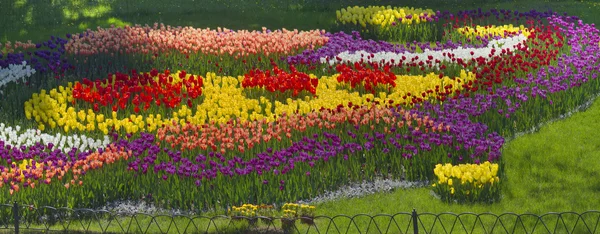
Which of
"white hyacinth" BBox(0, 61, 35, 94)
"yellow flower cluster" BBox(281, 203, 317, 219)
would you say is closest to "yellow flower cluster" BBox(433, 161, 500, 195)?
"yellow flower cluster" BBox(281, 203, 317, 219)

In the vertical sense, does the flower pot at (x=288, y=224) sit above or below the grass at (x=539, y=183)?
above

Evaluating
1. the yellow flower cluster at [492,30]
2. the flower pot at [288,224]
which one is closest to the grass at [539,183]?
the flower pot at [288,224]

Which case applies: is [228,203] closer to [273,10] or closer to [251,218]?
[251,218]

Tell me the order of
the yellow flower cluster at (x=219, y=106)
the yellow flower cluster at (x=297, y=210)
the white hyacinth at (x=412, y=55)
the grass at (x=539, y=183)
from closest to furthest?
the yellow flower cluster at (x=297, y=210) → the grass at (x=539, y=183) → the yellow flower cluster at (x=219, y=106) → the white hyacinth at (x=412, y=55)

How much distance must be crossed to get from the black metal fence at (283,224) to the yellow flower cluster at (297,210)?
85 mm

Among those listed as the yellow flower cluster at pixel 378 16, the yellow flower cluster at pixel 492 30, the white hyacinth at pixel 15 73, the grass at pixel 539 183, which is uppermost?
the yellow flower cluster at pixel 378 16

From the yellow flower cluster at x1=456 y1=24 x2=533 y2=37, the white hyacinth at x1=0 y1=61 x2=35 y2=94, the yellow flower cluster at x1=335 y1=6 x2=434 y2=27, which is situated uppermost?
the yellow flower cluster at x1=335 y1=6 x2=434 y2=27

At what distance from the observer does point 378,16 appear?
20422 millimetres

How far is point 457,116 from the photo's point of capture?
13102mm

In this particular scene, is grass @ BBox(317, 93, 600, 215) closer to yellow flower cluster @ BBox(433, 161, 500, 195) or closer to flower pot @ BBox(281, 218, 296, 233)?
yellow flower cluster @ BBox(433, 161, 500, 195)

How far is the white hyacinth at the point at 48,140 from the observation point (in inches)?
498

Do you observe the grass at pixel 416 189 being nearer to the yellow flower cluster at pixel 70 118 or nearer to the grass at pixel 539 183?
the grass at pixel 539 183

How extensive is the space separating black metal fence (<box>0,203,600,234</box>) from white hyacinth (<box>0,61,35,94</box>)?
240 inches

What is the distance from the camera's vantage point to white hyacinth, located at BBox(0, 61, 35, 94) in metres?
16.3
